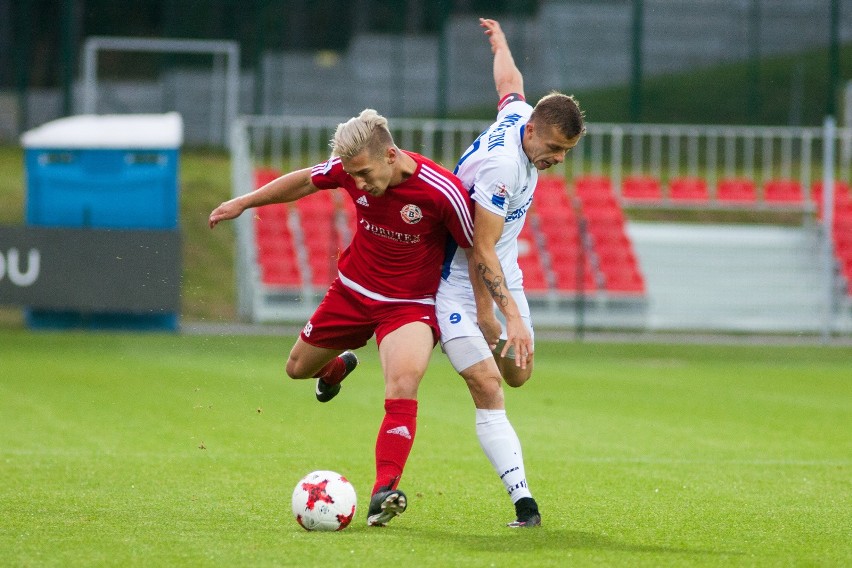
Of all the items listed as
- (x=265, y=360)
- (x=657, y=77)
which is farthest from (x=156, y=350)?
(x=657, y=77)

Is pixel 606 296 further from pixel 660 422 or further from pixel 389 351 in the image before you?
pixel 389 351

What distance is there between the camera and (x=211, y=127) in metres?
28.4

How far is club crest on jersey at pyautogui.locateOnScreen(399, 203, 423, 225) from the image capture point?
611 centimetres

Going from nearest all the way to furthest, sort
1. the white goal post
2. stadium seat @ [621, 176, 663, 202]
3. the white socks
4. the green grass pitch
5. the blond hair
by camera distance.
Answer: the green grass pitch
the blond hair
the white socks
stadium seat @ [621, 176, 663, 202]
the white goal post

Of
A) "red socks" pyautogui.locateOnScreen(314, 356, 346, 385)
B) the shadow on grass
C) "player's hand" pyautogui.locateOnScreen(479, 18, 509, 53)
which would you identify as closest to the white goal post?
"player's hand" pyautogui.locateOnScreen(479, 18, 509, 53)

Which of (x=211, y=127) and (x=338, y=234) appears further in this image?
(x=211, y=127)

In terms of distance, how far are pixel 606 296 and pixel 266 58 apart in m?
10.4

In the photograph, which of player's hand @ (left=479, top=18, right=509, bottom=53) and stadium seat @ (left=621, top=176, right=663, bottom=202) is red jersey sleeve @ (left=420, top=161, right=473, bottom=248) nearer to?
player's hand @ (left=479, top=18, right=509, bottom=53)

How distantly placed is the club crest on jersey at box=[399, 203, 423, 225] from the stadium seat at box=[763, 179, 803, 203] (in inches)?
749

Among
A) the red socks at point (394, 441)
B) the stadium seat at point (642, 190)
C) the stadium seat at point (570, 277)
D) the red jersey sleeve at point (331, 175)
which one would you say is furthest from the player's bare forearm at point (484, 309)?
the stadium seat at point (642, 190)

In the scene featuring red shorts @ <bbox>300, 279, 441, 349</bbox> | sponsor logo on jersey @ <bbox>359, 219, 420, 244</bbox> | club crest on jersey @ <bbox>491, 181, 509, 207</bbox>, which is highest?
club crest on jersey @ <bbox>491, 181, 509, 207</bbox>

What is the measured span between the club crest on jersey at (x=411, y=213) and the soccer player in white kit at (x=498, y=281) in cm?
27

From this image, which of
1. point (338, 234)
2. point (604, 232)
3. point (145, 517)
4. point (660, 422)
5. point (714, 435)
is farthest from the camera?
point (604, 232)

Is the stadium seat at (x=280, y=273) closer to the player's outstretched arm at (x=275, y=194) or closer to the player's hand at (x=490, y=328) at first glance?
the player's outstretched arm at (x=275, y=194)
